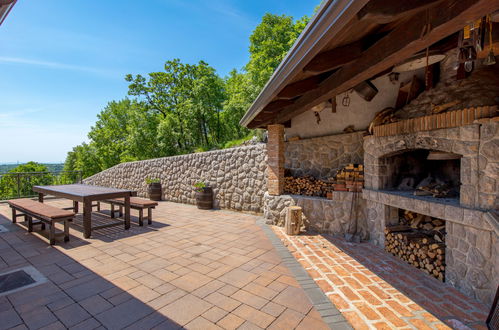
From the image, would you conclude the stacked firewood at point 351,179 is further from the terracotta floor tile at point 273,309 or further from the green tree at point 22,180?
the green tree at point 22,180

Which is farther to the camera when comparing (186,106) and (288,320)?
(186,106)

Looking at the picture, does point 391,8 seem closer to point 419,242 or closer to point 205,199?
point 419,242

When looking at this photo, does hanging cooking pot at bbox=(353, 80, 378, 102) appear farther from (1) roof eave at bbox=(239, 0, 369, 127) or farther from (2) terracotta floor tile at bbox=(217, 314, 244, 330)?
(2) terracotta floor tile at bbox=(217, 314, 244, 330)

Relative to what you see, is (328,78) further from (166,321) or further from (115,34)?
(115,34)

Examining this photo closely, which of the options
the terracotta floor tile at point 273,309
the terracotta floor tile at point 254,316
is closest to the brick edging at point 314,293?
the terracotta floor tile at point 273,309

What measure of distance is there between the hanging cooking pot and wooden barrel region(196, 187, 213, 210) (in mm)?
4965

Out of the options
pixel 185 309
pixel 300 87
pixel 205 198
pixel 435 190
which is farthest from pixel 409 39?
pixel 205 198

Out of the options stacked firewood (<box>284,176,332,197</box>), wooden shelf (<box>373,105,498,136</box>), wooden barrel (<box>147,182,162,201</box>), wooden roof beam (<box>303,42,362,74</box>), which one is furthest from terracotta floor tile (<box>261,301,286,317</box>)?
wooden barrel (<box>147,182,162,201</box>)

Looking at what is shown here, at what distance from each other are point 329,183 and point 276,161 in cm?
130

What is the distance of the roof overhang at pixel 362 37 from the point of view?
5.13 feet

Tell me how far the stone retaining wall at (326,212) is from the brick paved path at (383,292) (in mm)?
687

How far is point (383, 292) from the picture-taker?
2.64m

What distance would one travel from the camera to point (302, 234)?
15.7ft

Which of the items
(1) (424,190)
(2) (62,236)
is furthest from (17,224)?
(1) (424,190)
